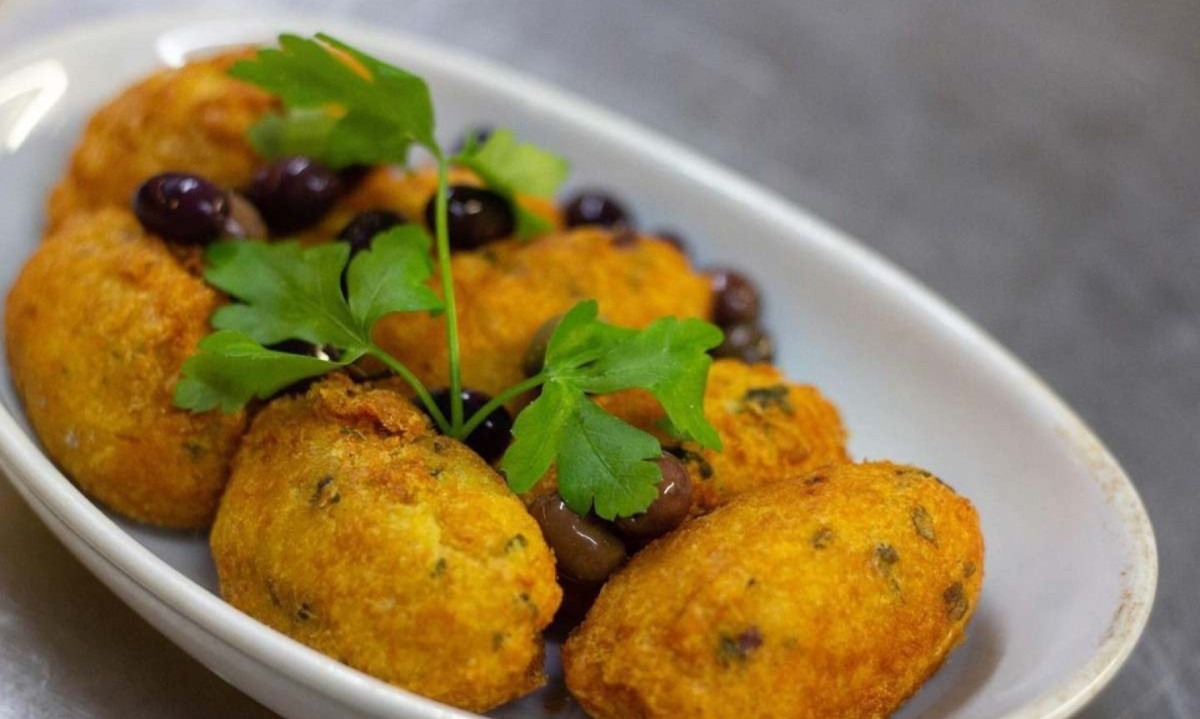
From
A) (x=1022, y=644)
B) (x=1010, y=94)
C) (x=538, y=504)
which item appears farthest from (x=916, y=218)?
(x=538, y=504)

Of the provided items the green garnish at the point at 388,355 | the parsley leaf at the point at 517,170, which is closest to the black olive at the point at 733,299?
the parsley leaf at the point at 517,170

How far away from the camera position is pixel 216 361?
1905 millimetres

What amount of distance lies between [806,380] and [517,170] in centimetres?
80

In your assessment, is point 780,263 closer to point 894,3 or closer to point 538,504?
point 538,504

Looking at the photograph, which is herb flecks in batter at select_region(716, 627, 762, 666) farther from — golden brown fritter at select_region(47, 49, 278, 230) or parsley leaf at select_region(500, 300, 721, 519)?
golden brown fritter at select_region(47, 49, 278, 230)

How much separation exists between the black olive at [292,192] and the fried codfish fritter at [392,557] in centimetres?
62

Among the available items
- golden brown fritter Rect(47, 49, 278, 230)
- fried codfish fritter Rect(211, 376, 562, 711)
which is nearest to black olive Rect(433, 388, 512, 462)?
fried codfish fritter Rect(211, 376, 562, 711)

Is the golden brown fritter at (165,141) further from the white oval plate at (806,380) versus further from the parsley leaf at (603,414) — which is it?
the parsley leaf at (603,414)

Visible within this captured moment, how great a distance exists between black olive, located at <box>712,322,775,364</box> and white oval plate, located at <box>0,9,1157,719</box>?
16 centimetres

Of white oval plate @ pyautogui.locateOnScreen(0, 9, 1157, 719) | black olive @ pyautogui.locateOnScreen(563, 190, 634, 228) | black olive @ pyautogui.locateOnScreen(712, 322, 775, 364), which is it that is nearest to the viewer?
white oval plate @ pyautogui.locateOnScreen(0, 9, 1157, 719)

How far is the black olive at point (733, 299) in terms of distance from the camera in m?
2.57

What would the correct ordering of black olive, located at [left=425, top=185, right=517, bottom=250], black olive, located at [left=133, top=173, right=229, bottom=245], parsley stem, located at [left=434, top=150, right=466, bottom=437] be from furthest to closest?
1. black olive, located at [left=425, top=185, right=517, bottom=250]
2. black olive, located at [left=133, top=173, right=229, bottom=245]
3. parsley stem, located at [left=434, top=150, right=466, bottom=437]

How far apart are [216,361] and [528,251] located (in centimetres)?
74

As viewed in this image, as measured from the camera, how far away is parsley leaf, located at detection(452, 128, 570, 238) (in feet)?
7.97
